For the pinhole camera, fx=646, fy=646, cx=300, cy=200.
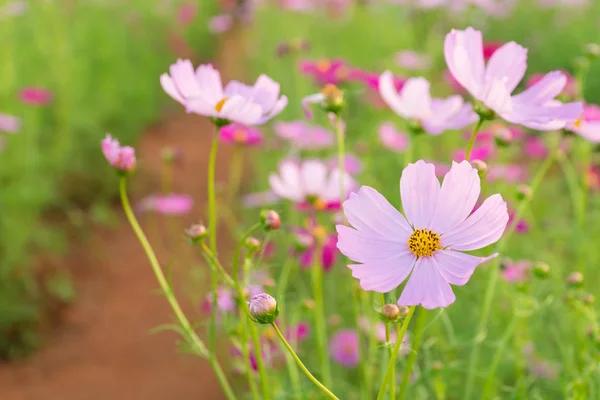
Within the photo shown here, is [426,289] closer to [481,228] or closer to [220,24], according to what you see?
[481,228]

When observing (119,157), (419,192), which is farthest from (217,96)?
(419,192)

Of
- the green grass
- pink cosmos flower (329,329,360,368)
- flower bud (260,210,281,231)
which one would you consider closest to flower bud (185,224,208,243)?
flower bud (260,210,281,231)

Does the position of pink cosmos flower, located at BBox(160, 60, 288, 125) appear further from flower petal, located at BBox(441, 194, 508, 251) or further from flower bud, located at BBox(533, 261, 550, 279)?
flower bud, located at BBox(533, 261, 550, 279)

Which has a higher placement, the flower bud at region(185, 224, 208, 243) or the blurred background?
the flower bud at region(185, 224, 208, 243)

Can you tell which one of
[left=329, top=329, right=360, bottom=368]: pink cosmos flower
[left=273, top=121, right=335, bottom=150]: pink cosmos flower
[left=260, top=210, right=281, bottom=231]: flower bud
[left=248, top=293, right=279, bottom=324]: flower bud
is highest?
[left=248, top=293, right=279, bottom=324]: flower bud

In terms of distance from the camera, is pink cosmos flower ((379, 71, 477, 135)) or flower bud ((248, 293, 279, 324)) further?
pink cosmos flower ((379, 71, 477, 135))

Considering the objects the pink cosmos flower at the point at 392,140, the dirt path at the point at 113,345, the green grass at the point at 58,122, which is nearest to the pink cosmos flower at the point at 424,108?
the pink cosmos flower at the point at 392,140

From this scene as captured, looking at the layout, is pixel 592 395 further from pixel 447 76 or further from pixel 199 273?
pixel 447 76
